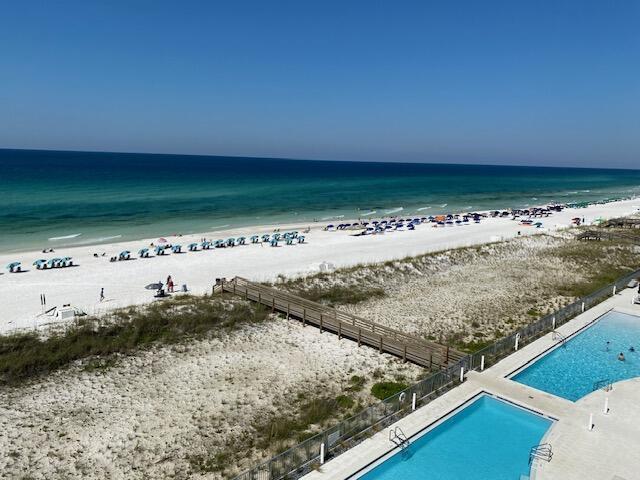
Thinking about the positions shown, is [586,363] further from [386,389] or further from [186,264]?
[186,264]

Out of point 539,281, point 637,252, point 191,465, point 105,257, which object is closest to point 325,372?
point 191,465

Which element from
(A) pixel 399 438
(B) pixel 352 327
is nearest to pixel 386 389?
(A) pixel 399 438

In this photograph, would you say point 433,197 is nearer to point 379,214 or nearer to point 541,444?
point 379,214

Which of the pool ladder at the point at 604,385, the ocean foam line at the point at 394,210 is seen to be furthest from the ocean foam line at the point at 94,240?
the pool ladder at the point at 604,385

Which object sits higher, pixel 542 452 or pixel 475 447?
pixel 542 452

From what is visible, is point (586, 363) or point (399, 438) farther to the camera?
point (586, 363)

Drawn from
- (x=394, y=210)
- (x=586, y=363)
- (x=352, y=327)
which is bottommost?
(x=586, y=363)
